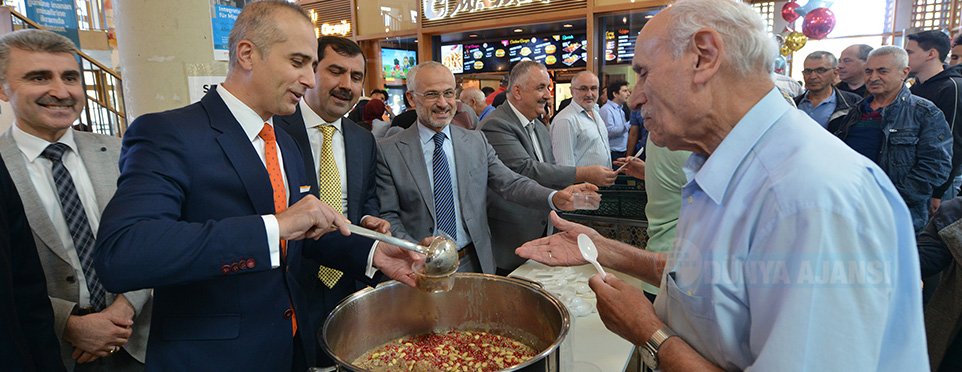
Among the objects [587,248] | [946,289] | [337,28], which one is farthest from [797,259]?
[337,28]

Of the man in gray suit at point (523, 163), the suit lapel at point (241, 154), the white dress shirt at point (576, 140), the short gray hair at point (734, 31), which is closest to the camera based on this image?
the short gray hair at point (734, 31)

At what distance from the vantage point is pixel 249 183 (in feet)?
4.24

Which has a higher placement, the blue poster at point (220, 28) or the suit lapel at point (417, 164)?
the blue poster at point (220, 28)

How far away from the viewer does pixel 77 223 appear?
5.38 ft

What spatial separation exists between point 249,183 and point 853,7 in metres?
12.7

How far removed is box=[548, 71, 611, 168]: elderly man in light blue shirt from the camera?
392cm

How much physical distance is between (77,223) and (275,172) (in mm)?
766

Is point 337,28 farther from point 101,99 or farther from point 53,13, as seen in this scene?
point 53,13

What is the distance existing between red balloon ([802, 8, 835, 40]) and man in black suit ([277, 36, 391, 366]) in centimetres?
665

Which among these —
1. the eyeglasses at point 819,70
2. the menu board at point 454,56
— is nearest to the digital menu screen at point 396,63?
the menu board at point 454,56

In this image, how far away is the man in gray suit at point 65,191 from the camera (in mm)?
1559

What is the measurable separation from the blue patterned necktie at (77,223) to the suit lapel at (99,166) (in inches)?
3.0

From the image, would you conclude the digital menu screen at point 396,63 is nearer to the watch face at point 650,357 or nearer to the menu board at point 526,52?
the menu board at point 526,52

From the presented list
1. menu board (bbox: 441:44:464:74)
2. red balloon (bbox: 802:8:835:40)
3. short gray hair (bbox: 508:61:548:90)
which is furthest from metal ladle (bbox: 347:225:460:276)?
menu board (bbox: 441:44:464:74)
